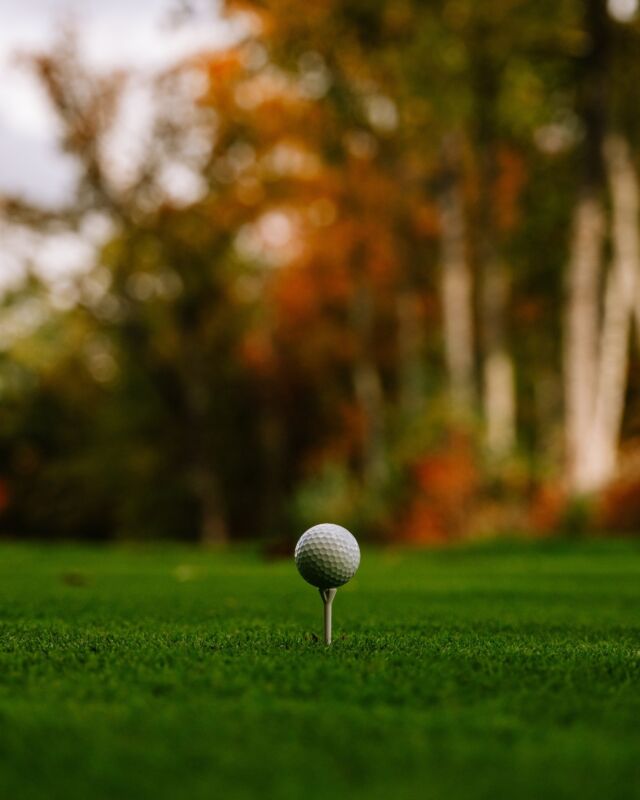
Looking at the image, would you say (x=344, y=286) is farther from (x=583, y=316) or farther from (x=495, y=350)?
(x=583, y=316)

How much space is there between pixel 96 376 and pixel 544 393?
52.0 ft

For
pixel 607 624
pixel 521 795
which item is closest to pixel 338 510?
pixel 607 624

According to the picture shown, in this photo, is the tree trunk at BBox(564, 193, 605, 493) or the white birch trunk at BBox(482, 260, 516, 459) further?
the white birch trunk at BBox(482, 260, 516, 459)

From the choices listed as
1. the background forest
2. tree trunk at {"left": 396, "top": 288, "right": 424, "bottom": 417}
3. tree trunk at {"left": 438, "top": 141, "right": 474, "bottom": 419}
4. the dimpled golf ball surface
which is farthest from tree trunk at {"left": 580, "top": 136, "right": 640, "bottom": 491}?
the dimpled golf ball surface

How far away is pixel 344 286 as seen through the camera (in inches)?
1125

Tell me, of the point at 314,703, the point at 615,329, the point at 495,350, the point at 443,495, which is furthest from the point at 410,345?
the point at 314,703

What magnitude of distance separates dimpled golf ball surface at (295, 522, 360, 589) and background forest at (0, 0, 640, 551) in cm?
1012

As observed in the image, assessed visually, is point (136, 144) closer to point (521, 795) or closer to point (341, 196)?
point (341, 196)

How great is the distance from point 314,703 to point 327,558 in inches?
37.2

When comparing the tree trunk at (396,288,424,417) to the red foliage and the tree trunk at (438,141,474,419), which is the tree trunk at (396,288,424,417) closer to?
the tree trunk at (438,141,474,419)

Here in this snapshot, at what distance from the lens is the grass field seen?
65.3 inches

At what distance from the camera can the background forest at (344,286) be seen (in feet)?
47.1

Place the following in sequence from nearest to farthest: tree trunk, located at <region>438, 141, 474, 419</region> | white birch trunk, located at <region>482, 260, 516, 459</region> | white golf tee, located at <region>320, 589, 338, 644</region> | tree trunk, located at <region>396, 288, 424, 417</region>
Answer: white golf tee, located at <region>320, 589, 338, 644</region> → tree trunk, located at <region>438, 141, 474, 419</region> → white birch trunk, located at <region>482, 260, 516, 459</region> → tree trunk, located at <region>396, 288, 424, 417</region>

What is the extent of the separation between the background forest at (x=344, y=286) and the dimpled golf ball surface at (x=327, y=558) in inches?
398
